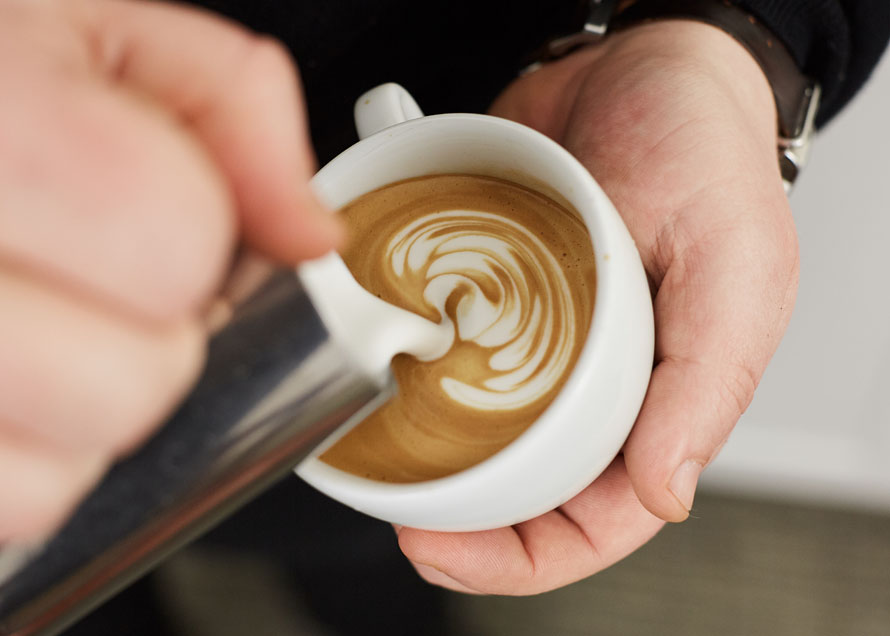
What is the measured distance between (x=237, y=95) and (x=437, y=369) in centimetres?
29

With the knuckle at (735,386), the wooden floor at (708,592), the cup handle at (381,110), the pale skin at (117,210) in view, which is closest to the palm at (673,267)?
the knuckle at (735,386)

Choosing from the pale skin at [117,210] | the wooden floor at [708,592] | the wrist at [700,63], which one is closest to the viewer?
the pale skin at [117,210]

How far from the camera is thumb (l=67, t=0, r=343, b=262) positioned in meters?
0.27

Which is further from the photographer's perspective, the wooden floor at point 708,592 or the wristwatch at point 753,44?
Result: the wooden floor at point 708,592

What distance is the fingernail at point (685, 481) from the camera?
0.55 meters

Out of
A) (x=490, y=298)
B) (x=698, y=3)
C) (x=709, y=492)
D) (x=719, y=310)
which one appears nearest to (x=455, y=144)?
(x=490, y=298)

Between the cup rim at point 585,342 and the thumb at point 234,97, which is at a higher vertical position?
the thumb at point 234,97

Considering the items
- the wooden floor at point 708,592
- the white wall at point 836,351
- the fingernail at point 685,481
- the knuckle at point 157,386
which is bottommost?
the wooden floor at point 708,592

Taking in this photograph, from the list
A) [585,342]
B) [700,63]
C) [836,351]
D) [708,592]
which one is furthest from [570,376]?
[708,592]

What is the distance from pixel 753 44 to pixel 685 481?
1.42 ft

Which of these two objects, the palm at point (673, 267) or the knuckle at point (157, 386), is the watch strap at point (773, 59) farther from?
the knuckle at point (157, 386)

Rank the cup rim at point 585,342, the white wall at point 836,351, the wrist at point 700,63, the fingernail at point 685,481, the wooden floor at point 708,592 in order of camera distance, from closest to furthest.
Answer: the cup rim at point 585,342 < the fingernail at point 685,481 < the wrist at point 700,63 < the white wall at point 836,351 < the wooden floor at point 708,592

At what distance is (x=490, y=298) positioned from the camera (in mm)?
565

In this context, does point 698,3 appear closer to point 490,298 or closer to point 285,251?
point 490,298
